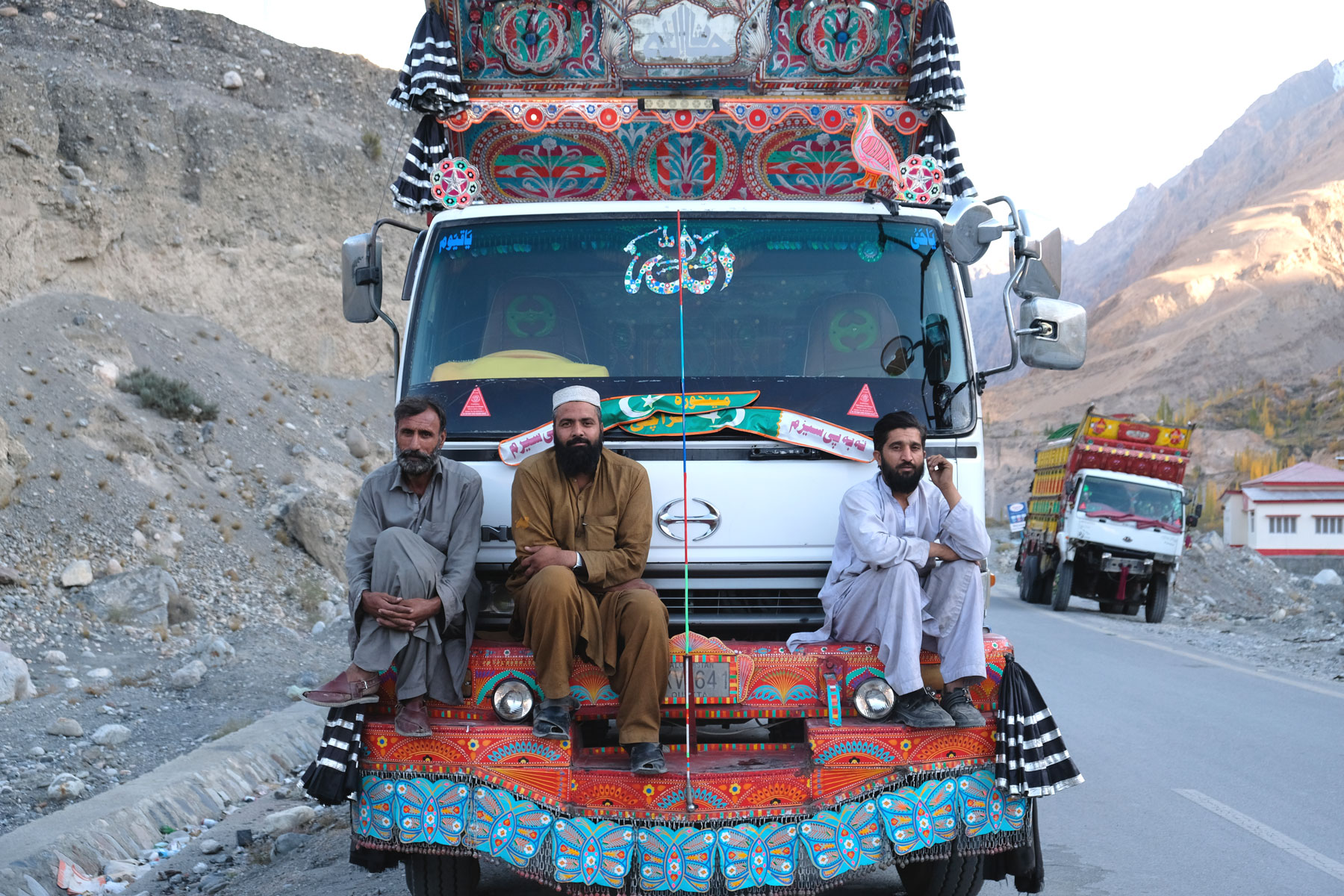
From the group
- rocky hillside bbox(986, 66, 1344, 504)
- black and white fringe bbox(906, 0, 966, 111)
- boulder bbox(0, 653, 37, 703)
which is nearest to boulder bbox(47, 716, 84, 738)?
boulder bbox(0, 653, 37, 703)

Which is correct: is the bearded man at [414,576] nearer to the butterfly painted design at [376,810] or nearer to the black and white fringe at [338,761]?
the black and white fringe at [338,761]

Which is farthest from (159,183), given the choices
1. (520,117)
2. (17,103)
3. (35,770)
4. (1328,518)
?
(1328,518)

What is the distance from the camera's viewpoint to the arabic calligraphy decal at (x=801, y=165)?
5668mm

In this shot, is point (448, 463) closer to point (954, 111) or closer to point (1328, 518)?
point (954, 111)

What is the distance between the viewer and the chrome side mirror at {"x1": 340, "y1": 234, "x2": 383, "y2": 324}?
5.80 metres

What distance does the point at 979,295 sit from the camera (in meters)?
159

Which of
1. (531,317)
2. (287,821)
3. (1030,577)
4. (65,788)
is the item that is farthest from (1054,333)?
(1030,577)

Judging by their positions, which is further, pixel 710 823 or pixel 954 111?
pixel 954 111

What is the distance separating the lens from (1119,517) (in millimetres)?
23609

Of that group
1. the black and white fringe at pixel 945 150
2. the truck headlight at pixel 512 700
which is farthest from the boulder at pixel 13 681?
the black and white fringe at pixel 945 150

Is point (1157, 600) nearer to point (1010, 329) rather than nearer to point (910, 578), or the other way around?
point (1010, 329)

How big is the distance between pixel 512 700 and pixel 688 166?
260cm

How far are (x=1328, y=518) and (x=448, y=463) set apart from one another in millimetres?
47422

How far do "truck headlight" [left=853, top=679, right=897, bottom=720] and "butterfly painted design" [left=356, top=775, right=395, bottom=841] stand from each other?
1635 millimetres
